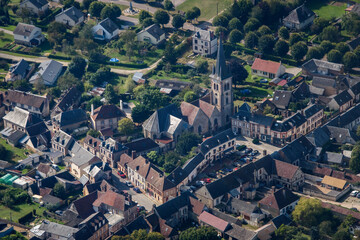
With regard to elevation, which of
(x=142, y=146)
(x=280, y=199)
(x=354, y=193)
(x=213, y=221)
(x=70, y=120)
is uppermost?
(x=70, y=120)

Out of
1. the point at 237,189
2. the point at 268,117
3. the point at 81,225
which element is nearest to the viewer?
the point at 81,225

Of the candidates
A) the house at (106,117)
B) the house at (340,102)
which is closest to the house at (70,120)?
the house at (106,117)

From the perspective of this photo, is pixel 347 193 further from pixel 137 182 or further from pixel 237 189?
pixel 137 182

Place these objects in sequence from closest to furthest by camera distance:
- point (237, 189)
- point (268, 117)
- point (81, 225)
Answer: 1. point (81, 225)
2. point (237, 189)
3. point (268, 117)

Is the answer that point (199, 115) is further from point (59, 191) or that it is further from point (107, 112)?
point (59, 191)

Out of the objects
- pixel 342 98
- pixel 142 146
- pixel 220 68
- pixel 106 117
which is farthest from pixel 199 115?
pixel 342 98

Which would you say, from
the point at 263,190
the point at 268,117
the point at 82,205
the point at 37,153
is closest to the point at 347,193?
the point at 263,190
